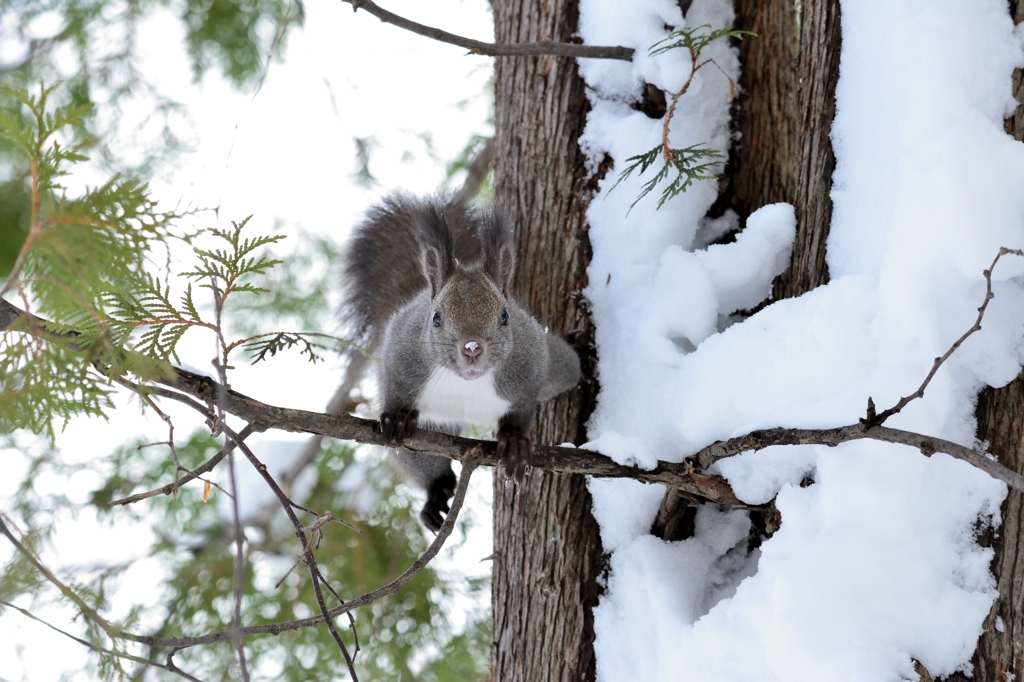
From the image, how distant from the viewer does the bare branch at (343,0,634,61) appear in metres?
2.20

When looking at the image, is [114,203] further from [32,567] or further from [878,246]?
[878,246]

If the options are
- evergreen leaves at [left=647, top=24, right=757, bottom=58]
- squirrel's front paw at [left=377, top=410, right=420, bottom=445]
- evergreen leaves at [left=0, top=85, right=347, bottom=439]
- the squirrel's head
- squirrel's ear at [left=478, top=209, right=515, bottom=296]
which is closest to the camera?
evergreen leaves at [left=0, top=85, right=347, bottom=439]

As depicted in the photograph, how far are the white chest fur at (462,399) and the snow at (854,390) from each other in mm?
392

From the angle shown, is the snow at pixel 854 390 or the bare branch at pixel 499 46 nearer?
the snow at pixel 854 390

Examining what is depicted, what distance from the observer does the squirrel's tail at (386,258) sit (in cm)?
305

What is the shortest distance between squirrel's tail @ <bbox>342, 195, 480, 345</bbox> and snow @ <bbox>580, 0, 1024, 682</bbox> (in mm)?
927

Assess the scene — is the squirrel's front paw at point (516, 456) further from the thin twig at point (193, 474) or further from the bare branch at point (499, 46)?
the bare branch at point (499, 46)

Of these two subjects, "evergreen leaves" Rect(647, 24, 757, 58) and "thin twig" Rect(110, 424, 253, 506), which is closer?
"thin twig" Rect(110, 424, 253, 506)

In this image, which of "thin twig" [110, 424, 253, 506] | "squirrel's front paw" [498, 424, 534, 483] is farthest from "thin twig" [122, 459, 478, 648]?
"thin twig" [110, 424, 253, 506]

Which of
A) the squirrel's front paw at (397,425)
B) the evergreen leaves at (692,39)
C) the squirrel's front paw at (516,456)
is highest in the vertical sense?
the evergreen leaves at (692,39)

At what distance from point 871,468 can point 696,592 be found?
2.09 feet

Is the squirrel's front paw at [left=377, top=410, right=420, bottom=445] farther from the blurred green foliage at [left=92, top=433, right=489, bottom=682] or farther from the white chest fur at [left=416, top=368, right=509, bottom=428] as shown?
the blurred green foliage at [left=92, top=433, right=489, bottom=682]

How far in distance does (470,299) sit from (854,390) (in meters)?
1.05

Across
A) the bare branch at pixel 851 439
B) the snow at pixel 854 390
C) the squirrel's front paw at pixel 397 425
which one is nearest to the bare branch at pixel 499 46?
the snow at pixel 854 390
